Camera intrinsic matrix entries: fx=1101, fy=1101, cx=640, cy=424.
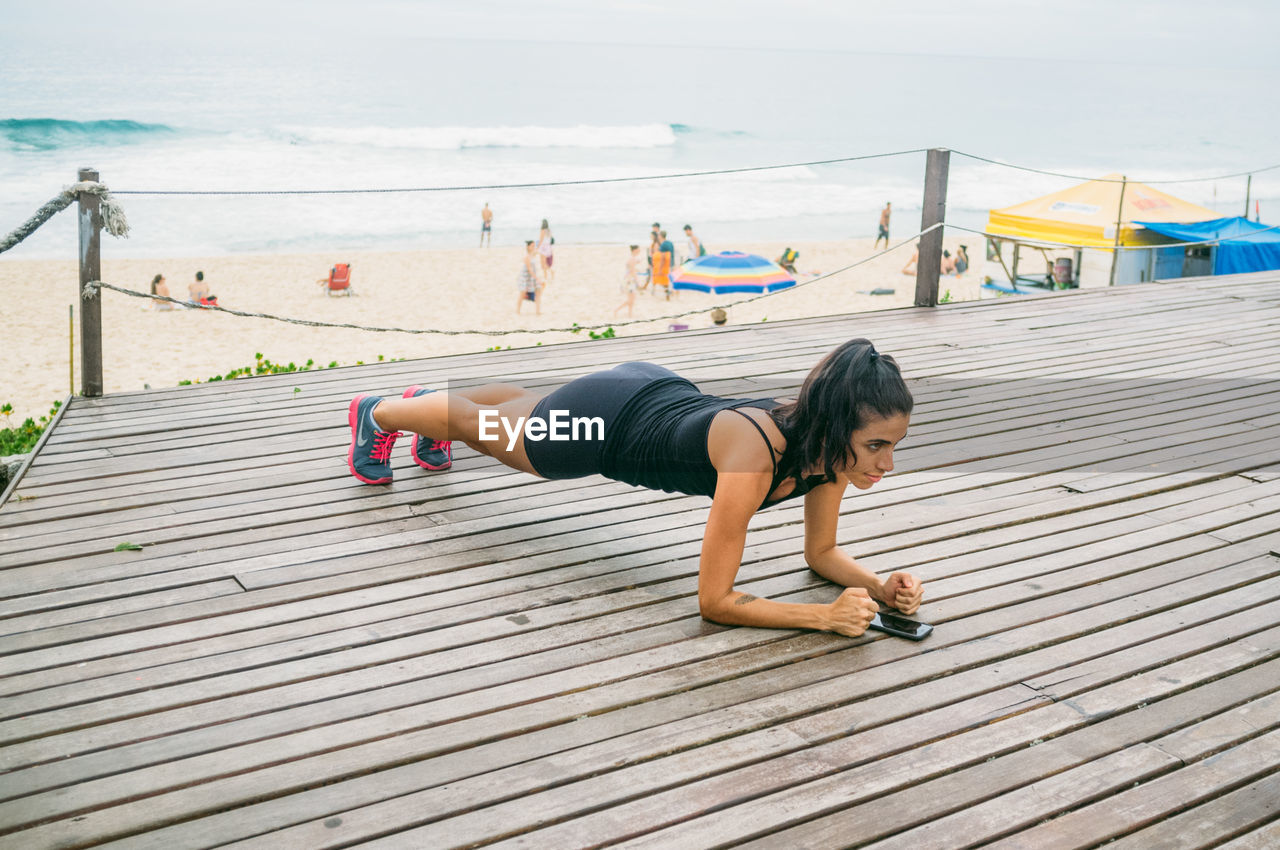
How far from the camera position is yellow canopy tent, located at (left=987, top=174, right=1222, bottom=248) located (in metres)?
13.3

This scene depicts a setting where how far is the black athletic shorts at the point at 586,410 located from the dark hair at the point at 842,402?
548 mm

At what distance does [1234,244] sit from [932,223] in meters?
8.57

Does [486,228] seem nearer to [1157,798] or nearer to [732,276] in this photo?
[732,276]

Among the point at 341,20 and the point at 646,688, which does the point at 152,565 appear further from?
the point at 341,20

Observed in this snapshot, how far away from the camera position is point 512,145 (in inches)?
1654

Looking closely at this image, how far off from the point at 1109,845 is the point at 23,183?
30.9m

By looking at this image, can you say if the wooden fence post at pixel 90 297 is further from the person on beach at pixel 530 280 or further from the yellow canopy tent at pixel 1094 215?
the person on beach at pixel 530 280

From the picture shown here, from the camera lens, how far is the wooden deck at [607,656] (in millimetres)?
1920

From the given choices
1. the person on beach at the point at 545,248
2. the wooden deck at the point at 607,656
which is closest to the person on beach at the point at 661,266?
the person on beach at the point at 545,248

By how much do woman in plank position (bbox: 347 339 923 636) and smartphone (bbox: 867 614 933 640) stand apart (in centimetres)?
4

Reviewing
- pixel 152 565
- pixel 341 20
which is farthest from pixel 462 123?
pixel 341 20

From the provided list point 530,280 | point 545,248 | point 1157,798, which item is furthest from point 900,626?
point 545,248

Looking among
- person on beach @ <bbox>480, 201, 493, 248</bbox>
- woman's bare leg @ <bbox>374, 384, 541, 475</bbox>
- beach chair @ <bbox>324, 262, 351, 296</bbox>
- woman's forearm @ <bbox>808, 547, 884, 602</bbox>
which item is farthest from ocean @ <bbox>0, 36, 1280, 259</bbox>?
woman's forearm @ <bbox>808, 547, 884, 602</bbox>

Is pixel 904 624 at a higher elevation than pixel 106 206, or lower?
lower
